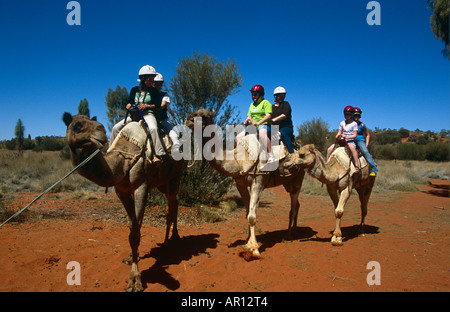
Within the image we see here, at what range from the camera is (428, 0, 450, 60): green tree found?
15.7m

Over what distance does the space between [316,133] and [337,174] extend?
2832cm

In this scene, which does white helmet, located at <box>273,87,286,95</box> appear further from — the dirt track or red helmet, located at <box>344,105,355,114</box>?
the dirt track

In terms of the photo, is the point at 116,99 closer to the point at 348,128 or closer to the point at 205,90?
the point at 205,90

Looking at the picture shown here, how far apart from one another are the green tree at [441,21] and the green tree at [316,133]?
17036 mm

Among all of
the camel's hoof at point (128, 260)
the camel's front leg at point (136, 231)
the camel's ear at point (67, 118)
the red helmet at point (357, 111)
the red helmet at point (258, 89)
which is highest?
the red helmet at point (258, 89)

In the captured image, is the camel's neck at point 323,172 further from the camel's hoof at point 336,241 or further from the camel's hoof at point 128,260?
the camel's hoof at point 128,260

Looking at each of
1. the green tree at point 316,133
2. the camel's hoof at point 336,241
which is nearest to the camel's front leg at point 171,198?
the camel's hoof at point 336,241

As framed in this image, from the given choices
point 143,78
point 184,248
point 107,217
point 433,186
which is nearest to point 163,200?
point 107,217

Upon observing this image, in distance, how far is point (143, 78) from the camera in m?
5.38

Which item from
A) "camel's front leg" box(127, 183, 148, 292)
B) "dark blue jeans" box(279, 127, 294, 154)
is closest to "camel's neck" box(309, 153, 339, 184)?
"dark blue jeans" box(279, 127, 294, 154)

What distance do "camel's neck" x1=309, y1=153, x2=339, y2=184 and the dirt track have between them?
1674 millimetres

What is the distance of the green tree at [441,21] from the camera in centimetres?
1571

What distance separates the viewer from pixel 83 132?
3.22 meters

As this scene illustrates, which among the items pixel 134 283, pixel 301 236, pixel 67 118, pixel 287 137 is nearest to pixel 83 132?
pixel 67 118
